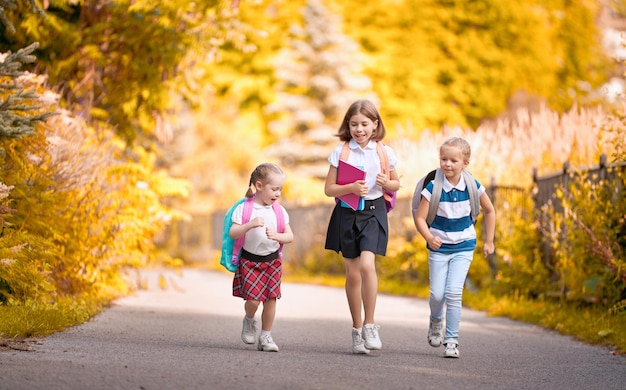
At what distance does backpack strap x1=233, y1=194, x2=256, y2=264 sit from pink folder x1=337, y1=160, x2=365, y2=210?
692mm

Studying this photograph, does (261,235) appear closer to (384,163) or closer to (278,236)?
(278,236)

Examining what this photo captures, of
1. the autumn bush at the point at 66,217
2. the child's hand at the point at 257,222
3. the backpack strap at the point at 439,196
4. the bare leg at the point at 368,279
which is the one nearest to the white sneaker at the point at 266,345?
the bare leg at the point at 368,279

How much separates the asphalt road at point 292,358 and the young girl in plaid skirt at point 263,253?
1.10 ft

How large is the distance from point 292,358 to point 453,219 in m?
1.69

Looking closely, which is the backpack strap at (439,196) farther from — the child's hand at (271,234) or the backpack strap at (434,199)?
the child's hand at (271,234)

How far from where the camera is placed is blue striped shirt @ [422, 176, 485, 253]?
7945 mm

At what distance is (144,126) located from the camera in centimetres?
1483

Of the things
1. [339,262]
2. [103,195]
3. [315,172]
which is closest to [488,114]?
[315,172]

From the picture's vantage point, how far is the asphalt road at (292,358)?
6.02 metres

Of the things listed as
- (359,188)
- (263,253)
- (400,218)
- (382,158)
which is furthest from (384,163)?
(400,218)

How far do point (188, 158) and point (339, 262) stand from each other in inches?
658

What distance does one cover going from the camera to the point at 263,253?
7.82 m

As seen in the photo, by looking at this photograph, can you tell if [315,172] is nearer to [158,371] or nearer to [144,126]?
[144,126]

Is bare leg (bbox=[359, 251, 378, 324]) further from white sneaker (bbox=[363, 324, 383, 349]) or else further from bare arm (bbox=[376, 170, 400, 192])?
bare arm (bbox=[376, 170, 400, 192])
